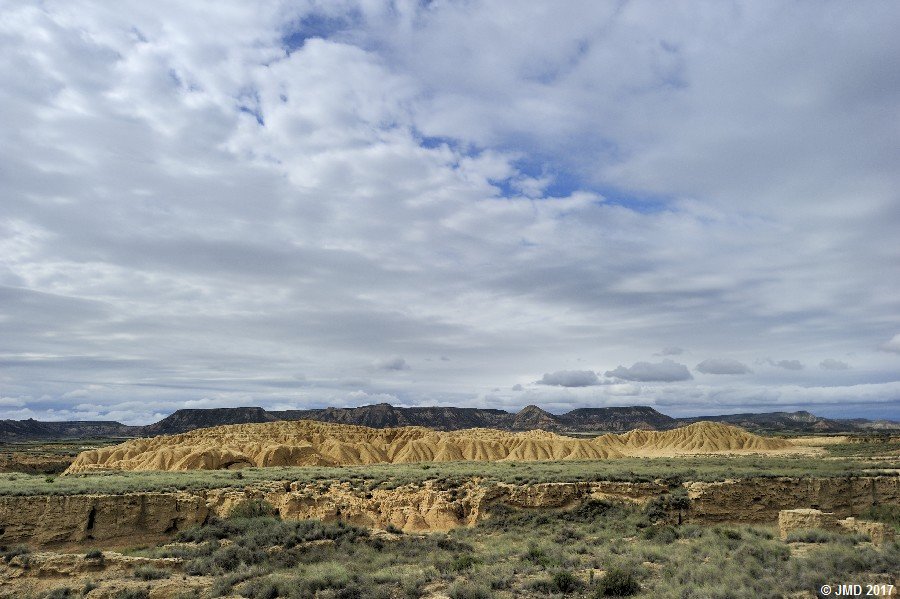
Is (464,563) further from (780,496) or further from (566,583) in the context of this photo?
(780,496)

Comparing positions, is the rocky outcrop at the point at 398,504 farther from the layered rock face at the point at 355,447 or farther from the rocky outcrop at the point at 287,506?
the layered rock face at the point at 355,447

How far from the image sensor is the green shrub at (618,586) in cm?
1410

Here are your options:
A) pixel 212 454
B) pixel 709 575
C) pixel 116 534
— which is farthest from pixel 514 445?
pixel 709 575

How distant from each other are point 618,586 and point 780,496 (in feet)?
69.0

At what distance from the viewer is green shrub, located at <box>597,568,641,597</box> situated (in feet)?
46.3

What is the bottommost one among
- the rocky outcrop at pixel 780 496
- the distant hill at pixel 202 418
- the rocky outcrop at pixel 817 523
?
the rocky outcrop at pixel 780 496

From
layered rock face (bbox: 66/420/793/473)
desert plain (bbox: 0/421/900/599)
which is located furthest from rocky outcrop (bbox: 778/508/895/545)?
layered rock face (bbox: 66/420/793/473)

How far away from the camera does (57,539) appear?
26.8m

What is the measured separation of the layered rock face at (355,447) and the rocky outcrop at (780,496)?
4635 cm

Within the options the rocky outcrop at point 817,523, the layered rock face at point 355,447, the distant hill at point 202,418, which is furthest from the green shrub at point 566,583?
the distant hill at point 202,418

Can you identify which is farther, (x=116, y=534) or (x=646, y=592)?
(x=116, y=534)

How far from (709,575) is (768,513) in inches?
716

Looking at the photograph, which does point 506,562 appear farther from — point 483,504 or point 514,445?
point 514,445

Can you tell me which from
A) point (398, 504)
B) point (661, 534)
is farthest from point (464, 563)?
point (398, 504)
